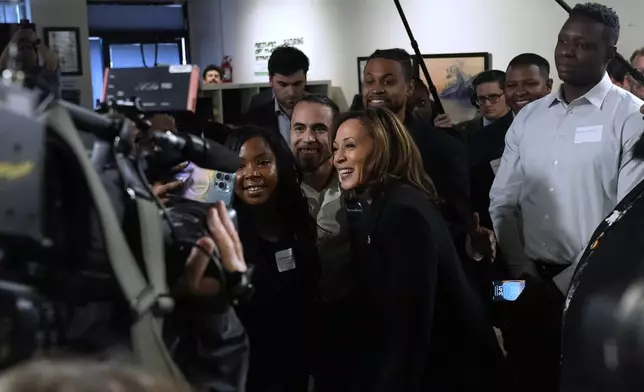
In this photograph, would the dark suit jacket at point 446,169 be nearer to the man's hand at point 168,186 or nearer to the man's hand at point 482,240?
the man's hand at point 482,240

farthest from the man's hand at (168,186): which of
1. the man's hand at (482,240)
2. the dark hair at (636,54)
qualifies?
the dark hair at (636,54)

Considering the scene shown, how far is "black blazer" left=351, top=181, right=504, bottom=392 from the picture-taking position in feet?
4.02

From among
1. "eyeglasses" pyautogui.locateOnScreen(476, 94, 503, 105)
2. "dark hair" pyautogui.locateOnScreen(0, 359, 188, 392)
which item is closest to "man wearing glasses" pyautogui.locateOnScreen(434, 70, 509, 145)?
"eyeglasses" pyautogui.locateOnScreen(476, 94, 503, 105)

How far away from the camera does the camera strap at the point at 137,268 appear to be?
72cm

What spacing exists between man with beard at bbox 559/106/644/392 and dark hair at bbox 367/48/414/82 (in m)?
0.77

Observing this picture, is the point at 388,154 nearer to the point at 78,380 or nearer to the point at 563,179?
the point at 563,179

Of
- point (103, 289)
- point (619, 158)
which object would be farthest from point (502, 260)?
point (103, 289)

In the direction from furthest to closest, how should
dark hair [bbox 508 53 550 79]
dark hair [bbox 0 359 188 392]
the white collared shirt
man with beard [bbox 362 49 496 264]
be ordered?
dark hair [bbox 508 53 550 79] → man with beard [bbox 362 49 496 264] → the white collared shirt → dark hair [bbox 0 359 188 392]

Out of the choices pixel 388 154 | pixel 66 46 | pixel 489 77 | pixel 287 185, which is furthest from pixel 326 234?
pixel 489 77

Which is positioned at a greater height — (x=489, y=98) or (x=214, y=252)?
(x=489, y=98)

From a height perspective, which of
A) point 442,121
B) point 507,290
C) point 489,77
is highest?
point 489,77

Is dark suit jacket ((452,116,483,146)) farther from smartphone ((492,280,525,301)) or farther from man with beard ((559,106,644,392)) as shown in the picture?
man with beard ((559,106,644,392))

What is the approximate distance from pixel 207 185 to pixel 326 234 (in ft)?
0.94

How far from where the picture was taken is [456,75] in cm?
252
